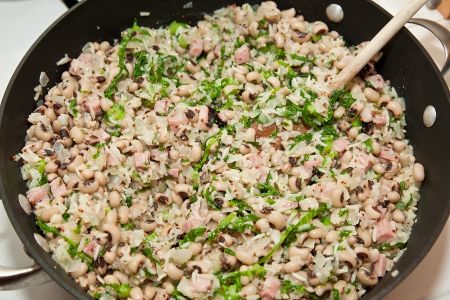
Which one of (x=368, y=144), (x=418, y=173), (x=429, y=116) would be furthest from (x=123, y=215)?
(x=429, y=116)

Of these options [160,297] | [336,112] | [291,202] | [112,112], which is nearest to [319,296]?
[291,202]

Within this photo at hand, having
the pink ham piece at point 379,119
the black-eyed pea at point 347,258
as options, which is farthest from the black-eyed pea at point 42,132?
the pink ham piece at point 379,119

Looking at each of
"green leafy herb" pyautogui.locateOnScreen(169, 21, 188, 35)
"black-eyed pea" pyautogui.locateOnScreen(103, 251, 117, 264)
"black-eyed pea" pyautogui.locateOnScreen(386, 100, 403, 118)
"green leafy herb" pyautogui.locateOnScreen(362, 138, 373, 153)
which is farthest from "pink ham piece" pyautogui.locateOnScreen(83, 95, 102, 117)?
"black-eyed pea" pyautogui.locateOnScreen(386, 100, 403, 118)

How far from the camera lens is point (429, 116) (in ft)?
6.79

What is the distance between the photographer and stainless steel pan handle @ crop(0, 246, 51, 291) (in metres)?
1.66

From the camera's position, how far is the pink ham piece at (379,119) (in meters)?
2.13

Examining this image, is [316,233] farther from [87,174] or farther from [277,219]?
[87,174]

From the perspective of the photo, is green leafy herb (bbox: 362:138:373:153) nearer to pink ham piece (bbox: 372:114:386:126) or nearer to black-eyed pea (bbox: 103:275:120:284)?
pink ham piece (bbox: 372:114:386:126)

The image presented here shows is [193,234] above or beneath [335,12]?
beneath

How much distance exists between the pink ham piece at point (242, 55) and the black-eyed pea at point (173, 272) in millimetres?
928

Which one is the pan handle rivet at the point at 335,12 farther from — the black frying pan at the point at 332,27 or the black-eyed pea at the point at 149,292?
the black-eyed pea at the point at 149,292

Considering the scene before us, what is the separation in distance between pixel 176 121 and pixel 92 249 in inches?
22.1

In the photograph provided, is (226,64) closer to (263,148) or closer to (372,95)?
(263,148)

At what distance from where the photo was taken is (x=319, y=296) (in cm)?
179
